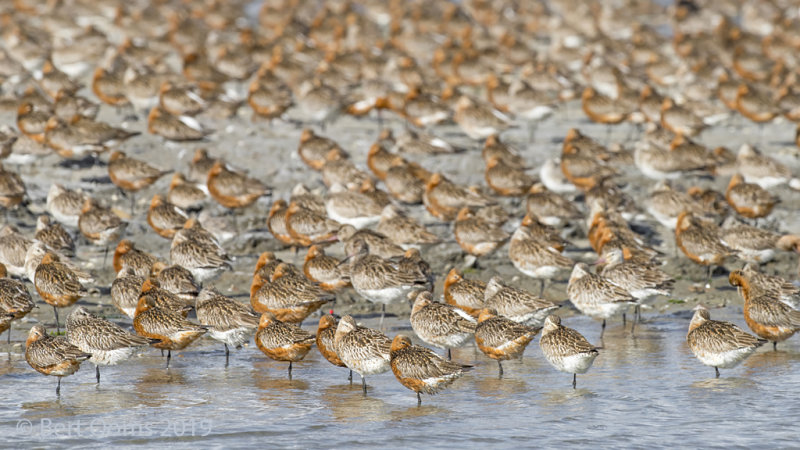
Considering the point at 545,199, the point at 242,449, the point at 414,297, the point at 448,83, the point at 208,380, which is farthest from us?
the point at 448,83

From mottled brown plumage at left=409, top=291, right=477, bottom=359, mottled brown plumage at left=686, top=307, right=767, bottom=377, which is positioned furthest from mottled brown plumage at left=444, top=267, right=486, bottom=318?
mottled brown plumage at left=686, top=307, right=767, bottom=377

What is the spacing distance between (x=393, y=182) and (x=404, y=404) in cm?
838

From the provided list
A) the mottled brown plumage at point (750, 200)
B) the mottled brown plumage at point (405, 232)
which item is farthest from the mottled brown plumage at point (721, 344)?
the mottled brown plumage at point (750, 200)

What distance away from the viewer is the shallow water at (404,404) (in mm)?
11438

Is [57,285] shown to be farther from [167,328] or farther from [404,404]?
[404,404]

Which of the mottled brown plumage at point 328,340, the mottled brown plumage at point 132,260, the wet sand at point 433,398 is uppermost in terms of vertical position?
the mottled brown plumage at point 132,260

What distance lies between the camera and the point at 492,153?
21.7 meters

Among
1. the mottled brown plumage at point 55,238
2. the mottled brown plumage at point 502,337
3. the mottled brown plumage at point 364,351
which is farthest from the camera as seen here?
the mottled brown plumage at point 55,238

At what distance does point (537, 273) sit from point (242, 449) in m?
6.63

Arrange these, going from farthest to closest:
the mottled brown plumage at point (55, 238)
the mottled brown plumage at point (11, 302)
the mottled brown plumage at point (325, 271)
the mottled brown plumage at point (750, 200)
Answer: the mottled brown plumage at point (750, 200)
the mottled brown plumage at point (55, 238)
the mottled brown plumage at point (325, 271)
the mottled brown plumage at point (11, 302)

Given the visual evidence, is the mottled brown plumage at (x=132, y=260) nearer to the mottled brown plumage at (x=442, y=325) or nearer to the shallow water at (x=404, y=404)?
the shallow water at (x=404, y=404)

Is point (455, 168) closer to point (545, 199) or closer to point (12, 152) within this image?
point (545, 199)

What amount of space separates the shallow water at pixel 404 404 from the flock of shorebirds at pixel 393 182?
38cm

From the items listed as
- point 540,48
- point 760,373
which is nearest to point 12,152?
point 760,373
